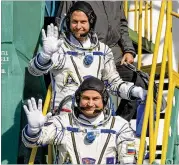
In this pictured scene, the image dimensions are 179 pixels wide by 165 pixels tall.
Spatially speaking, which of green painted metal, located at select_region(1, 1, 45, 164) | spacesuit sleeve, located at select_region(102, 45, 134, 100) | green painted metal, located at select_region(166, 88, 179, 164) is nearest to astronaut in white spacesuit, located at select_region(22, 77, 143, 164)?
spacesuit sleeve, located at select_region(102, 45, 134, 100)

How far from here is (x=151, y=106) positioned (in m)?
5.51

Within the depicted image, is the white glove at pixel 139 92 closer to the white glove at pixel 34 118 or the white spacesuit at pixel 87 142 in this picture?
the white spacesuit at pixel 87 142

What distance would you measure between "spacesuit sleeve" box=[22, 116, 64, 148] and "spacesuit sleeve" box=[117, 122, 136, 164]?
38cm

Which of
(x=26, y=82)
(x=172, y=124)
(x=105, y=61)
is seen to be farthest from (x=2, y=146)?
(x=172, y=124)

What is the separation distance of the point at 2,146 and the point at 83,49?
0.94m

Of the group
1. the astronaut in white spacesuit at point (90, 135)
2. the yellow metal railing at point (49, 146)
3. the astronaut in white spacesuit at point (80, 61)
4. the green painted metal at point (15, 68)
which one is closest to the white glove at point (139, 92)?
the astronaut in white spacesuit at point (80, 61)

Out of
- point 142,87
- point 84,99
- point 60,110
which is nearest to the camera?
point 84,99

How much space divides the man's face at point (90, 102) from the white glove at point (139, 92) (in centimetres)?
48

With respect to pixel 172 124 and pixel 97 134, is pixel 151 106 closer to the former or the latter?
pixel 97 134

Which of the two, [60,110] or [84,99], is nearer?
[84,99]

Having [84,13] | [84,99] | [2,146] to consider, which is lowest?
[2,146]

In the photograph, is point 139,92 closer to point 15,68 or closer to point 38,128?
point 38,128

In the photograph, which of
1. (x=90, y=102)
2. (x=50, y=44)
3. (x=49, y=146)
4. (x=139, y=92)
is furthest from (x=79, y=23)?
(x=49, y=146)

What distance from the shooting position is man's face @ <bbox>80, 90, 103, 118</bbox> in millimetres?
5262
